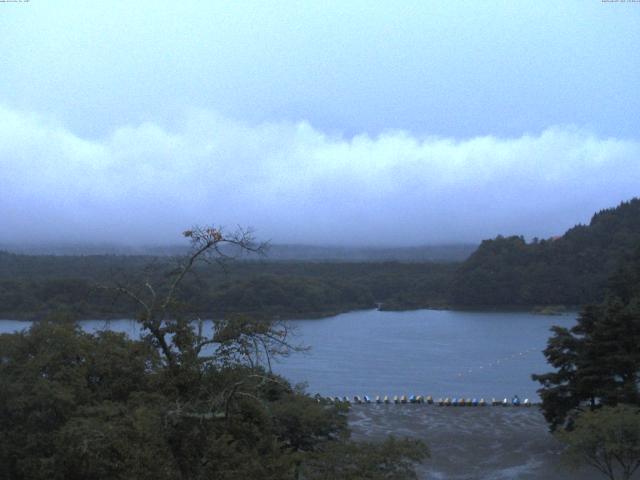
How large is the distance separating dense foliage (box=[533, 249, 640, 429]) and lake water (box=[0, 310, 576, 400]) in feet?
25.7

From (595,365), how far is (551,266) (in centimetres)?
4506

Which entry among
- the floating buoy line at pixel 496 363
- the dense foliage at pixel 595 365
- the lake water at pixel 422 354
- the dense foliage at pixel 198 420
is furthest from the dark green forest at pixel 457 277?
the dense foliage at pixel 198 420

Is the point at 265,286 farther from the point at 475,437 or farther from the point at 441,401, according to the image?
the point at 475,437

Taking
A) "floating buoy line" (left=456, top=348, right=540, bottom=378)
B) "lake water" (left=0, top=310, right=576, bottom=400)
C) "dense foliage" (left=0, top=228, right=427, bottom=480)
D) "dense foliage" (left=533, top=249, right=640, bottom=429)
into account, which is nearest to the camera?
"dense foliage" (left=0, top=228, right=427, bottom=480)

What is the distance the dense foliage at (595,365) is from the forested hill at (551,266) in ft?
131

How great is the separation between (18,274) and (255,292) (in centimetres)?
1609

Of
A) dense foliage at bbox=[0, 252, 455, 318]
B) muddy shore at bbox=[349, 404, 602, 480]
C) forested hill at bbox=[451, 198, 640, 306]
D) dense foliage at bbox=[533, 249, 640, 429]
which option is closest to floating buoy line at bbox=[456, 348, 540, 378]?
muddy shore at bbox=[349, 404, 602, 480]

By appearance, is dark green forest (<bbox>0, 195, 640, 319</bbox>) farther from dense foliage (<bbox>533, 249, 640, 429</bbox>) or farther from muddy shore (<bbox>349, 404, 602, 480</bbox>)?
dense foliage (<bbox>533, 249, 640, 429</bbox>)

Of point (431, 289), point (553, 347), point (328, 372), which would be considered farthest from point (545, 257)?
point (553, 347)

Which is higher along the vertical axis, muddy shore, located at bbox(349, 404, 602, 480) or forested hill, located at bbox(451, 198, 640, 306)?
forested hill, located at bbox(451, 198, 640, 306)

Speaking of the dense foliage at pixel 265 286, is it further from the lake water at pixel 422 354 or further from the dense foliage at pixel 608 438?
the dense foliage at pixel 608 438

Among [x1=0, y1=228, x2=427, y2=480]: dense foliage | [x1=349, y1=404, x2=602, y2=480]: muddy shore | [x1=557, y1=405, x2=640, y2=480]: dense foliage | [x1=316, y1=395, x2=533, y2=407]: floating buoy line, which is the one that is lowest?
[x1=316, y1=395, x2=533, y2=407]: floating buoy line

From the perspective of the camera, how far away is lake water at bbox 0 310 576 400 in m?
31.6

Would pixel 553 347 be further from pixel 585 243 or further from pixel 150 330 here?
pixel 585 243
